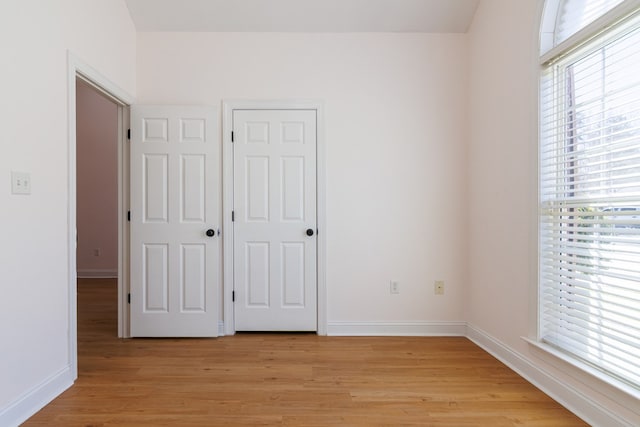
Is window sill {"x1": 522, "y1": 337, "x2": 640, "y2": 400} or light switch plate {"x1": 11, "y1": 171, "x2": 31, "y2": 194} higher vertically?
light switch plate {"x1": 11, "y1": 171, "x2": 31, "y2": 194}

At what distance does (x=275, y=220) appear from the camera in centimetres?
333

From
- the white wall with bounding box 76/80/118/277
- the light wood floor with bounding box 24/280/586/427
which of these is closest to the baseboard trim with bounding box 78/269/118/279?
the white wall with bounding box 76/80/118/277

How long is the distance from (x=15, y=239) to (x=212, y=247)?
1.49 meters

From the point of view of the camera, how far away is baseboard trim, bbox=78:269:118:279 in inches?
236

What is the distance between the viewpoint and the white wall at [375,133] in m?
3.31

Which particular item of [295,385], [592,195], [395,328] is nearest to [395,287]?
[395,328]

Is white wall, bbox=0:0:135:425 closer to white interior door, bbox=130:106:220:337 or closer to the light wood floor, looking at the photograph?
the light wood floor

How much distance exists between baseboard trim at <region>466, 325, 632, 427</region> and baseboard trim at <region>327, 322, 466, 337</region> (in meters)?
0.29

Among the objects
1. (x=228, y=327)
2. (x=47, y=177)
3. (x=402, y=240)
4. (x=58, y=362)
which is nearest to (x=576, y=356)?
(x=402, y=240)

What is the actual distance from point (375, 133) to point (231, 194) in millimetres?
1457

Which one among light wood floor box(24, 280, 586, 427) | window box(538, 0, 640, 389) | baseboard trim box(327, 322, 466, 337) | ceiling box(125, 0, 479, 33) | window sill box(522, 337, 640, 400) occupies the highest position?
ceiling box(125, 0, 479, 33)

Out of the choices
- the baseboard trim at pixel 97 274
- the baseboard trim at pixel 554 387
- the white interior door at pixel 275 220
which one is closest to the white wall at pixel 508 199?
the baseboard trim at pixel 554 387

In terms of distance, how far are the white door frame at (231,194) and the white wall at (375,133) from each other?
0.22 ft

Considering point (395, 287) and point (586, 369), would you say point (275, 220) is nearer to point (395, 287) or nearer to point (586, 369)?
point (395, 287)
